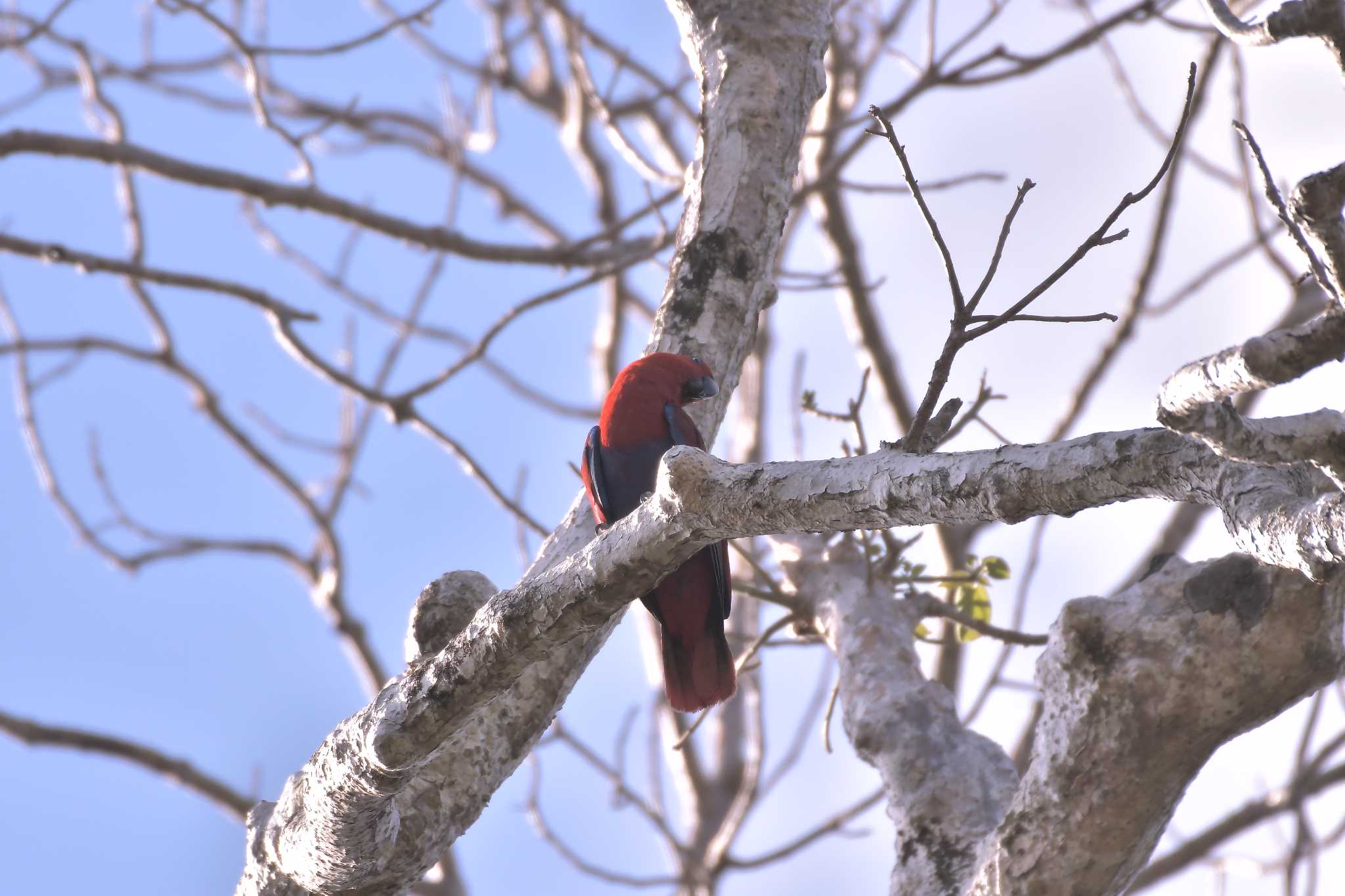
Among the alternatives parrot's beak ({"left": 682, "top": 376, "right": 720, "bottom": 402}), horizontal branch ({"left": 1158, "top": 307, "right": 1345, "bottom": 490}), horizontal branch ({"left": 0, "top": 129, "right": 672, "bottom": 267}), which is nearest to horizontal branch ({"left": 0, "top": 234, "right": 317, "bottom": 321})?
horizontal branch ({"left": 0, "top": 129, "right": 672, "bottom": 267})

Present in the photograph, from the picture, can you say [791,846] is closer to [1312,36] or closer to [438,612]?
[438,612]

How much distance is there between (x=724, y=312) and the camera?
113 inches

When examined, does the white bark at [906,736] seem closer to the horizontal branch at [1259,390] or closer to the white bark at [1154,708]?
the white bark at [1154,708]

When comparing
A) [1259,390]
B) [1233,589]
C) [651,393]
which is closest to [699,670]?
[651,393]

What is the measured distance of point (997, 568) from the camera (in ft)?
11.7

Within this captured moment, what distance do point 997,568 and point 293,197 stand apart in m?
2.90

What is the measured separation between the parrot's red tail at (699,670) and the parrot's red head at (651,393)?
589mm

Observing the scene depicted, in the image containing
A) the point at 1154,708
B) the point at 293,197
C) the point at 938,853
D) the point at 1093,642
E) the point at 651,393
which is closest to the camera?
the point at 1154,708

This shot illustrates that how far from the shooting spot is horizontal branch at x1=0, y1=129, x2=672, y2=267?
4148 mm

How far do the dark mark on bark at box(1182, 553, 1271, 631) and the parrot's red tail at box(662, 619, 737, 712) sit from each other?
4.66 ft

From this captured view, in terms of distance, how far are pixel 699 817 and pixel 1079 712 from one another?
582cm

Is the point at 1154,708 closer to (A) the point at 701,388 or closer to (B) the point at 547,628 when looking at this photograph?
(B) the point at 547,628

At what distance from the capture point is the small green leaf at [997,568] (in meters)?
3.56

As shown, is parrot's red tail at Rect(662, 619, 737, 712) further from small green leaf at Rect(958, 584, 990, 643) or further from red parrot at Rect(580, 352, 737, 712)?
small green leaf at Rect(958, 584, 990, 643)
